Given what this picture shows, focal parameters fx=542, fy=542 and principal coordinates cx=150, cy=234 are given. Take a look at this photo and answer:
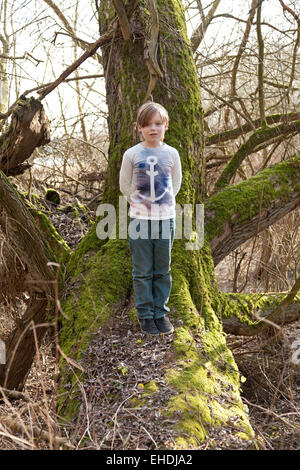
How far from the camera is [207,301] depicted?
4.50 m

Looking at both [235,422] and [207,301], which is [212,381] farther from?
[207,301]

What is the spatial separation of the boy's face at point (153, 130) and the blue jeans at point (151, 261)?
54cm

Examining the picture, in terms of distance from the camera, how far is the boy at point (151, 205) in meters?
3.67

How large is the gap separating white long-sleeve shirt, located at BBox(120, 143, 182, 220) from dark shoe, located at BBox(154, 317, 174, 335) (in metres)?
0.78

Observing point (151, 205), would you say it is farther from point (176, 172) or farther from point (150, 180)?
point (176, 172)

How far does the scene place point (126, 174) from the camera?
3762 millimetres

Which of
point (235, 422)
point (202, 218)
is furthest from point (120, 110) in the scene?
point (235, 422)

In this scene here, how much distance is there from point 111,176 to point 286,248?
137 inches

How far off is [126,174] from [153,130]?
37 centimetres
